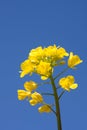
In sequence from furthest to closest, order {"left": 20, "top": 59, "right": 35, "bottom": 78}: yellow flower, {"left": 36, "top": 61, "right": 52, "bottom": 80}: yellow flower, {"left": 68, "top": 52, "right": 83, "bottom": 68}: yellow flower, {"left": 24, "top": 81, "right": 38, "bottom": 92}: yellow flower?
1. {"left": 68, "top": 52, "right": 83, "bottom": 68}: yellow flower
2. {"left": 20, "top": 59, "right": 35, "bottom": 78}: yellow flower
3. {"left": 24, "top": 81, "right": 38, "bottom": 92}: yellow flower
4. {"left": 36, "top": 61, "right": 52, "bottom": 80}: yellow flower

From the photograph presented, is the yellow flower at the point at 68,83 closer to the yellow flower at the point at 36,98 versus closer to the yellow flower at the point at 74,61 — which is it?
the yellow flower at the point at 36,98

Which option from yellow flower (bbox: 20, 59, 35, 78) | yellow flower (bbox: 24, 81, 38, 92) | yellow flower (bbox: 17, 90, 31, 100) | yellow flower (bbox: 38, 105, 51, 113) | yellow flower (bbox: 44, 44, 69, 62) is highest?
yellow flower (bbox: 44, 44, 69, 62)

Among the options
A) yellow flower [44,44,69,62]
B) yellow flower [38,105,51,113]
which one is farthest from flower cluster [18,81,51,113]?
yellow flower [44,44,69,62]

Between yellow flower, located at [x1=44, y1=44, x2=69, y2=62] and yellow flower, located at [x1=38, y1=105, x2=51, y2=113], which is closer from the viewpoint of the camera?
yellow flower, located at [x1=38, y1=105, x2=51, y2=113]

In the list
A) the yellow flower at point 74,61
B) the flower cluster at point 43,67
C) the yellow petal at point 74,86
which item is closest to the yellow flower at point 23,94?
the flower cluster at point 43,67

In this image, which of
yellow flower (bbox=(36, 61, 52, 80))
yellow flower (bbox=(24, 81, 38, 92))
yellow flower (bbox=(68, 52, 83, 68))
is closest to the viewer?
yellow flower (bbox=(36, 61, 52, 80))

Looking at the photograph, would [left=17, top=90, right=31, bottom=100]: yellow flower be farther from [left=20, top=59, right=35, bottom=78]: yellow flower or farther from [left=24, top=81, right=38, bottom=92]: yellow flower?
[left=20, top=59, right=35, bottom=78]: yellow flower

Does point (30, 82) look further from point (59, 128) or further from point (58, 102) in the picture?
point (59, 128)
